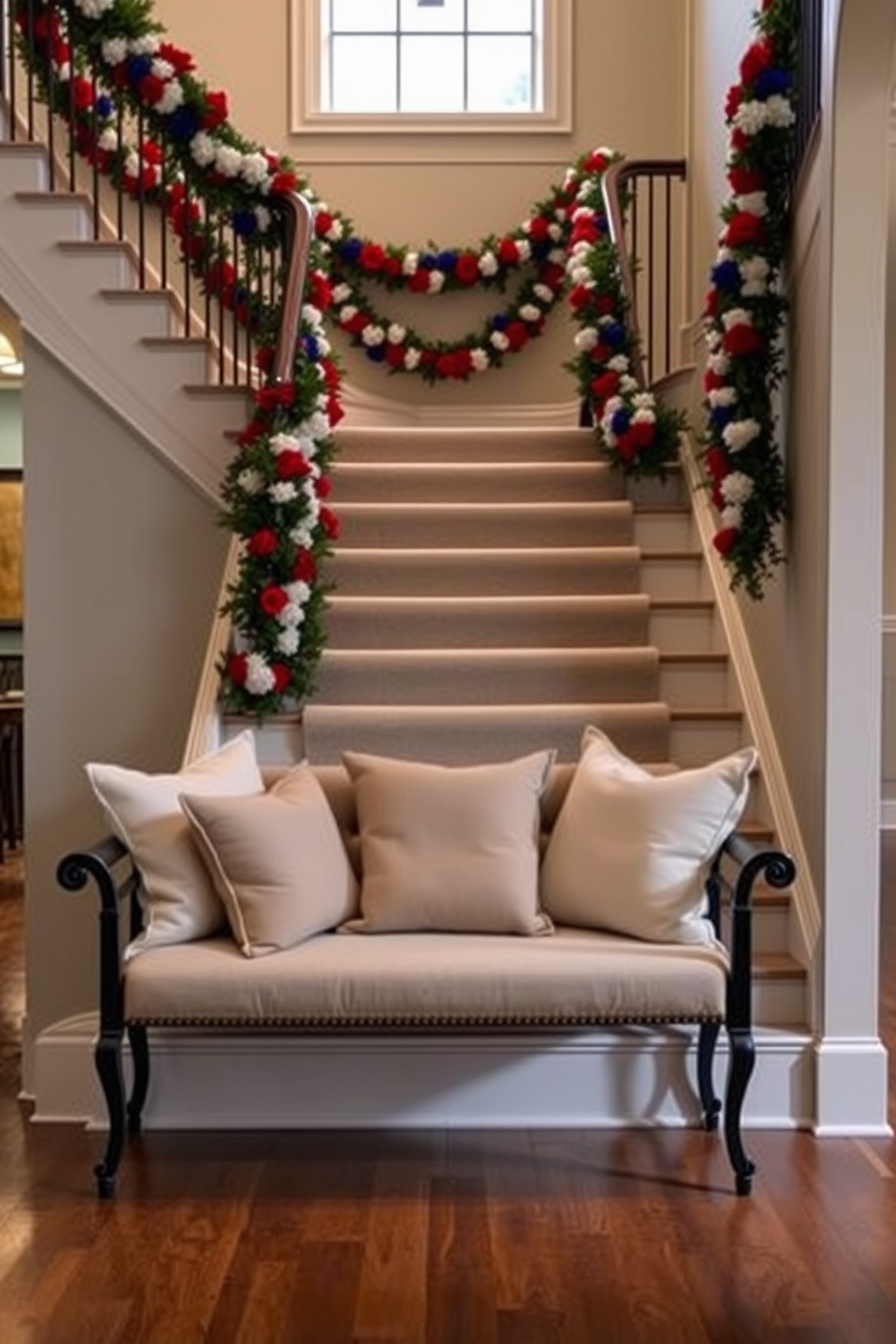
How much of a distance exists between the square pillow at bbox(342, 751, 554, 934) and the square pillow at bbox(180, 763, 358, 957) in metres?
0.15

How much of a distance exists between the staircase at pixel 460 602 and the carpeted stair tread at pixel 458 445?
66cm

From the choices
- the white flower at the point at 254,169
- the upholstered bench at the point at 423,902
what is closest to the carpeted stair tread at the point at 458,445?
the white flower at the point at 254,169

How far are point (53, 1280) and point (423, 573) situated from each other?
9.36 ft

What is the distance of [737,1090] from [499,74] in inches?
251

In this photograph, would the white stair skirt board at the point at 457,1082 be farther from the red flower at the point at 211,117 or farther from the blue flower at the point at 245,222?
the red flower at the point at 211,117

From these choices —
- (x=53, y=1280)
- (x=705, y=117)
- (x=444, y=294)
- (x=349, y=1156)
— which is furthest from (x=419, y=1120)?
(x=444, y=294)

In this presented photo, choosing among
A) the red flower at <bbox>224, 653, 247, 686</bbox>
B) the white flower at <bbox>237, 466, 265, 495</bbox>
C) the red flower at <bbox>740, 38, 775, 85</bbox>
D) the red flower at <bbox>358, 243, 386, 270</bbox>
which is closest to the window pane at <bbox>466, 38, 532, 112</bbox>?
the red flower at <bbox>358, 243, 386, 270</bbox>

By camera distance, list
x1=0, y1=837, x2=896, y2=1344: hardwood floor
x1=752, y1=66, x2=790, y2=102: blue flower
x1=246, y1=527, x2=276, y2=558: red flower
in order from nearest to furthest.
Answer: x1=0, y1=837, x2=896, y2=1344: hardwood floor → x1=752, y1=66, x2=790, y2=102: blue flower → x1=246, y1=527, x2=276, y2=558: red flower

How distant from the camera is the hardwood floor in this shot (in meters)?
2.74

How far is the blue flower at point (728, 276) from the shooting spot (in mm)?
4348

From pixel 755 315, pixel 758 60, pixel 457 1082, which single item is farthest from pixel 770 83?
pixel 457 1082

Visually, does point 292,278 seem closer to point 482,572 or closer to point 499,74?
point 482,572

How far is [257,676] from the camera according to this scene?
176 inches

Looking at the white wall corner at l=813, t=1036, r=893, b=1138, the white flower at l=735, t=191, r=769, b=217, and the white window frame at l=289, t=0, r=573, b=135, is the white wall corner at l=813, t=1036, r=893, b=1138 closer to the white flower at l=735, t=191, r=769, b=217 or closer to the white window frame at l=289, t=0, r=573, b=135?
the white flower at l=735, t=191, r=769, b=217
